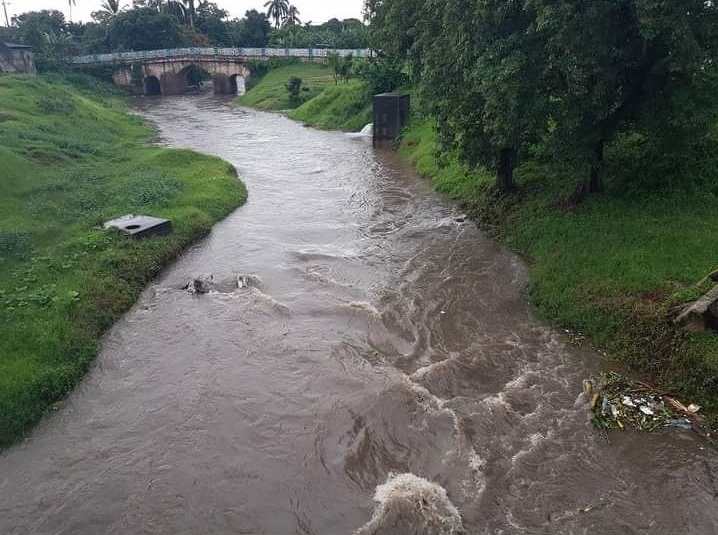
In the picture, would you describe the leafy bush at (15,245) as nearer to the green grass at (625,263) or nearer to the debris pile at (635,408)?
the green grass at (625,263)

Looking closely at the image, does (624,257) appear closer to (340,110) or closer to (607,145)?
(607,145)

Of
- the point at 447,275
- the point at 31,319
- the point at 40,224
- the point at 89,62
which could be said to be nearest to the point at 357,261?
the point at 447,275

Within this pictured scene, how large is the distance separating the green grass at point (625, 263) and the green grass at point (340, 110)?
25.2 m

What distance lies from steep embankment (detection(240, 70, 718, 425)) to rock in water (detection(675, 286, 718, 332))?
0.21m

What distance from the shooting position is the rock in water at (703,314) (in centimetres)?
1064

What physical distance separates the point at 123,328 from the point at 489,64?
1140cm

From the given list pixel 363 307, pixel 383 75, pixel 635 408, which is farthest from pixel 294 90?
pixel 635 408

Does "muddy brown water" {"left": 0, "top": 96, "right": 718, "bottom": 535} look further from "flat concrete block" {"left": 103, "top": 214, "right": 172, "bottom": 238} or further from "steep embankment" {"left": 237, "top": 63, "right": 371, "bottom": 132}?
"steep embankment" {"left": 237, "top": 63, "right": 371, "bottom": 132}

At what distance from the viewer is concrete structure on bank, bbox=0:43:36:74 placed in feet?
182

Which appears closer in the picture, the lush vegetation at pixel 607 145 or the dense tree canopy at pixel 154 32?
the lush vegetation at pixel 607 145

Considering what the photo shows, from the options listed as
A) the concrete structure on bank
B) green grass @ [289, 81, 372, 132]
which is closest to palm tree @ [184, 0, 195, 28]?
the concrete structure on bank

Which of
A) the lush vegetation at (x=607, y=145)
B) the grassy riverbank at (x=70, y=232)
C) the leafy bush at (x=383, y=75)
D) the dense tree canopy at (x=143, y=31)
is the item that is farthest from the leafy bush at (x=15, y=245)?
the dense tree canopy at (x=143, y=31)

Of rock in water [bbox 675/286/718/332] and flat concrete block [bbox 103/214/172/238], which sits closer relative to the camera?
rock in water [bbox 675/286/718/332]

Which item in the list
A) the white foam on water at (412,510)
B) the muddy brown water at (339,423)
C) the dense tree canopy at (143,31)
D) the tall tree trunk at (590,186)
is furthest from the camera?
the dense tree canopy at (143,31)
